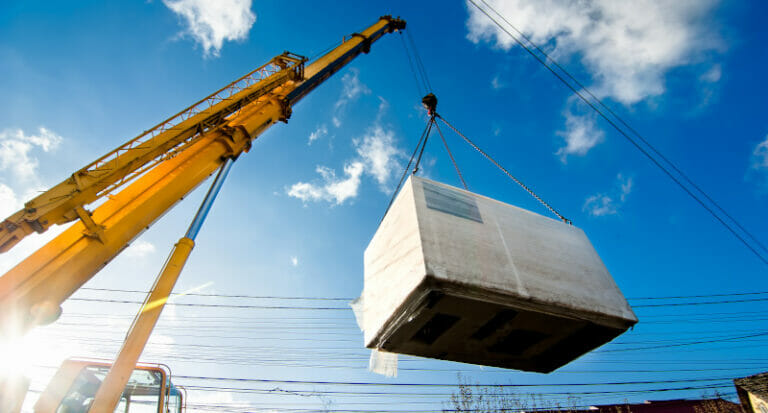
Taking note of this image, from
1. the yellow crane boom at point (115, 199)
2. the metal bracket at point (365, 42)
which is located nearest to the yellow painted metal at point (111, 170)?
the yellow crane boom at point (115, 199)

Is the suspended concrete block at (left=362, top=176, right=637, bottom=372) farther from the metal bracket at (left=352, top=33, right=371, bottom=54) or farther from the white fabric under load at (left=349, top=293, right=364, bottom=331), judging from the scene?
the metal bracket at (left=352, top=33, right=371, bottom=54)

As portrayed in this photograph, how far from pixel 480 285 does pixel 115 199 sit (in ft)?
17.8

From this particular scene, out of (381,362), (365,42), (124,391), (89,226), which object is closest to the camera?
(381,362)

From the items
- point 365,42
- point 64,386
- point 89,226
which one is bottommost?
point 64,386

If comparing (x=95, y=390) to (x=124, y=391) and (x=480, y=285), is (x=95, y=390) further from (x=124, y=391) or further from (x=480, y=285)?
(x=480, y=285)

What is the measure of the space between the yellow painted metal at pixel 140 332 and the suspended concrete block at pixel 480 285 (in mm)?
3316

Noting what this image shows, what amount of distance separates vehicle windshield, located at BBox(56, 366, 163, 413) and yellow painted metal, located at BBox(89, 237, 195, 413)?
0.39m

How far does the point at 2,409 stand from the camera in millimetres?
3674

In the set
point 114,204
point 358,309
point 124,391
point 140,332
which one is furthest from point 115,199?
point 358,309

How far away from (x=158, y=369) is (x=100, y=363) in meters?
0.84

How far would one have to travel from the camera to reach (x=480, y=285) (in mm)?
2449

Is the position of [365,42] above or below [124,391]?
above

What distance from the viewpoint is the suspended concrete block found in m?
2.49

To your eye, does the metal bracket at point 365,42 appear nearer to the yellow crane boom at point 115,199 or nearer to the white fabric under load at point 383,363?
the yellow crane boom at point 115,199
